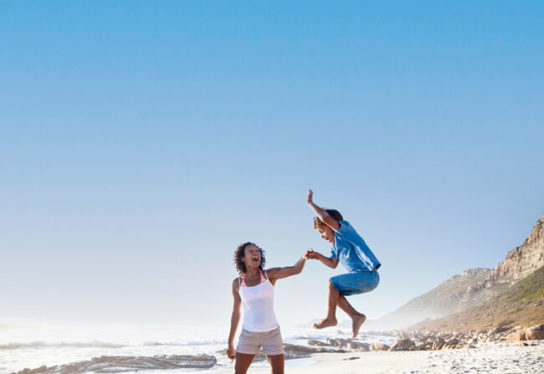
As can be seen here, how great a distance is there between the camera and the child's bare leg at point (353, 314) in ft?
21.3

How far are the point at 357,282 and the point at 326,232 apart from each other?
2.73 ft

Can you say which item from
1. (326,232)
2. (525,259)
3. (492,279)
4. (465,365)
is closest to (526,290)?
(525,259)

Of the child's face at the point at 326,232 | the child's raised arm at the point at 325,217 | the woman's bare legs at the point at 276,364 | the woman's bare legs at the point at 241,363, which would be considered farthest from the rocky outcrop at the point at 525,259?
the woman's bare legs at the point at 241,363

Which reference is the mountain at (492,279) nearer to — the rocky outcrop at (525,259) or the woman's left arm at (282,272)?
the rocky outcrop at (525,259)

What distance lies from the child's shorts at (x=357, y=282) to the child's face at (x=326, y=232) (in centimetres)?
56

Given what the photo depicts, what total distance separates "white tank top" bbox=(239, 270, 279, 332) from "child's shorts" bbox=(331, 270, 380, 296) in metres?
0.92

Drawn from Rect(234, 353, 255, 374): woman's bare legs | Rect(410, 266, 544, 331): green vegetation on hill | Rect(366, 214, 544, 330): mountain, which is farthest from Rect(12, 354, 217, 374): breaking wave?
Rect(366, 214, 544, 330): mountain

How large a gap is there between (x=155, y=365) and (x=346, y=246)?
13.9m

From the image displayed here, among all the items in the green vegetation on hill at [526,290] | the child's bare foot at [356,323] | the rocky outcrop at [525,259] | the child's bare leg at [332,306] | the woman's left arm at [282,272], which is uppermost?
the rocky outcrop at [525,259]

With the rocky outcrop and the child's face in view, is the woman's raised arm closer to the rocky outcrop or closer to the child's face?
the child's face

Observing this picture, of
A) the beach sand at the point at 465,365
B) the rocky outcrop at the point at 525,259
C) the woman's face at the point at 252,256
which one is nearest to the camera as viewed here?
the woman's face at the point at 252,256

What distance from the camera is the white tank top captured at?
6.10 m

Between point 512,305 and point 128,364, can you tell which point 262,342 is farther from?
point 512,305

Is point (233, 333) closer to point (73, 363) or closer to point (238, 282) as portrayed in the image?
point (238, 282)
